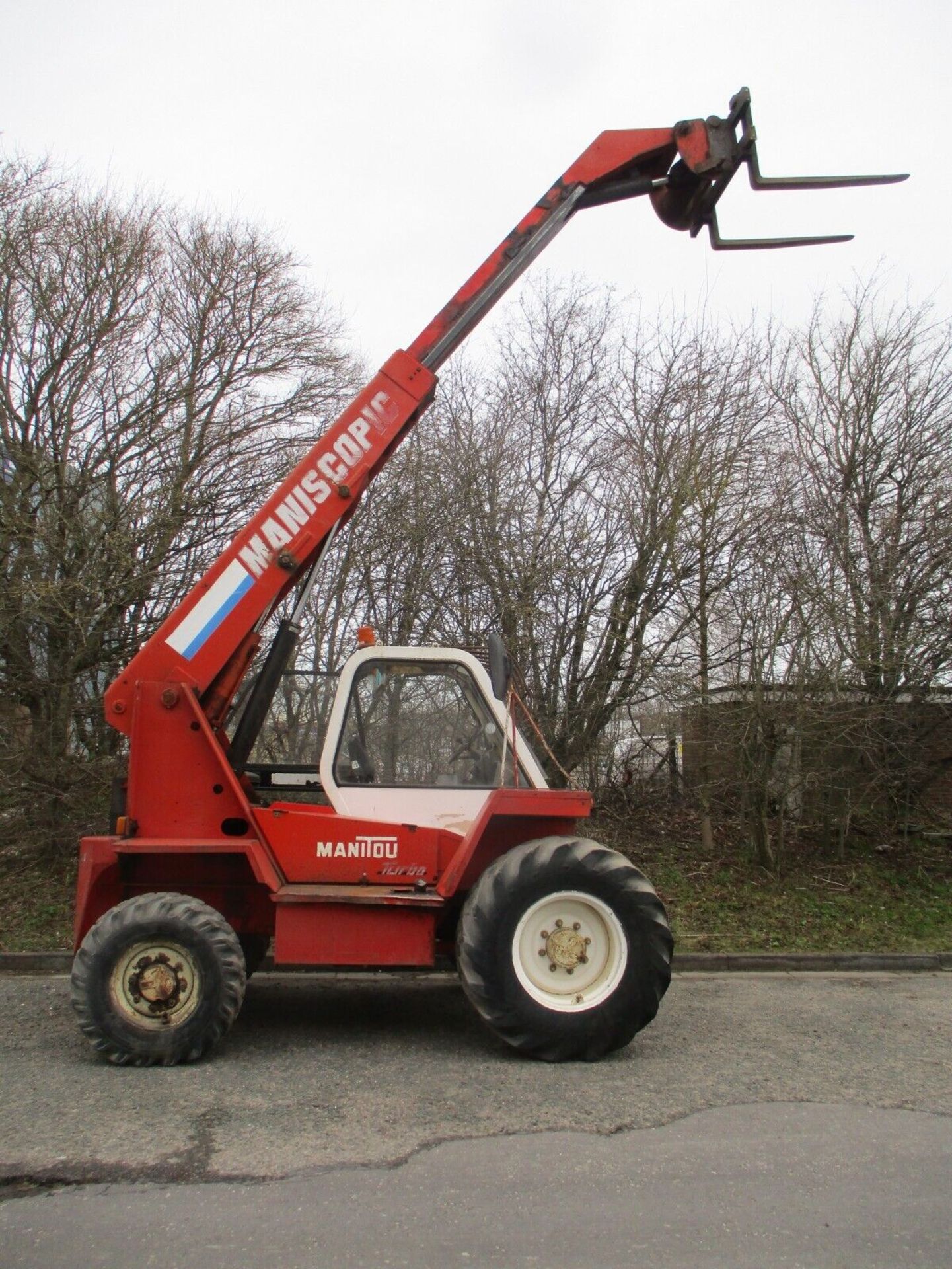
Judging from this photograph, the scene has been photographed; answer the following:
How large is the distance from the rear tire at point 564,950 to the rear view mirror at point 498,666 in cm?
95

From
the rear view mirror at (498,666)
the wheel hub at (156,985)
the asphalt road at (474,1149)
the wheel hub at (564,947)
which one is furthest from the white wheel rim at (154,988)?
the rear view mirror at (498,666)

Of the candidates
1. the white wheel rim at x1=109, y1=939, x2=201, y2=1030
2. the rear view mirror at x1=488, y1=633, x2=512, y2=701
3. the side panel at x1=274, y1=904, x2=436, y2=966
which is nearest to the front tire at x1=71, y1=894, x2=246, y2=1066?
the white wheel rim at x1=109, y1=939, x2=201, y2=1030

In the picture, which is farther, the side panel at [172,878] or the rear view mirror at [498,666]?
the rear view mirror at [498,666]

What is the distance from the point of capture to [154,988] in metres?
5.94

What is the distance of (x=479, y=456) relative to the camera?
46.0 feet

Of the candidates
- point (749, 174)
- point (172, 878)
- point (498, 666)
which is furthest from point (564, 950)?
point (749, 174)

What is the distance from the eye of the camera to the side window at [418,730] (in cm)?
670

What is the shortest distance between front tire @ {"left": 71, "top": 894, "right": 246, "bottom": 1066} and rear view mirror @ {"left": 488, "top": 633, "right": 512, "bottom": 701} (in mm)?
2122

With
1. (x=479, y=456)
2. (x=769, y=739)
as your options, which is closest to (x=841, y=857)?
(x=769, y=739)

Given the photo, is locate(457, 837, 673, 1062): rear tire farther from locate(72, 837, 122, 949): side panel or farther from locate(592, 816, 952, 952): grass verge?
locate(592, 816, 952, 952): grass verge

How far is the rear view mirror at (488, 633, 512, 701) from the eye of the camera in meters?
6.38

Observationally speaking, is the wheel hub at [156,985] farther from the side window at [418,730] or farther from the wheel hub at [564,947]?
the wheel hub at [564,947]

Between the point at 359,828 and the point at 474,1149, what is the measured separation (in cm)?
227

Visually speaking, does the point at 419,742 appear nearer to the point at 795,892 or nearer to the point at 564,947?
the point at 564,947
